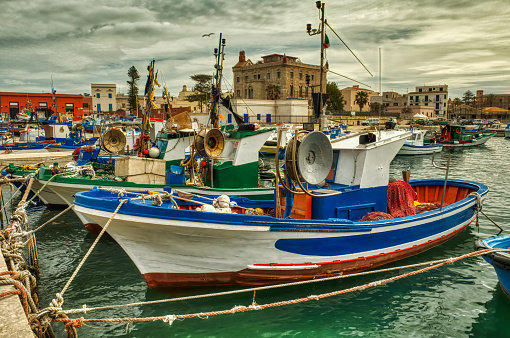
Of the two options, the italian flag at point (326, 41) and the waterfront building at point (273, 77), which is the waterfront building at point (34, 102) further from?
the italian flag at point (326, 41)

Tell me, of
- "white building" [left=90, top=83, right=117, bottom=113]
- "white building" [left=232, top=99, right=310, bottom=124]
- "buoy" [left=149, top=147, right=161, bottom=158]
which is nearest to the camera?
"buoy" [left=149, top=147, right=161, bottom=158]

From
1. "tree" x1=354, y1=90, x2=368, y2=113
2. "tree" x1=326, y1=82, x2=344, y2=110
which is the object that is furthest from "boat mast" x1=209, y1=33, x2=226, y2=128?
"tree" x1=354, y1=90, x2=368, y2=113

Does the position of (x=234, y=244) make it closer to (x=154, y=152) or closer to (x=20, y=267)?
(x=20, y=267)

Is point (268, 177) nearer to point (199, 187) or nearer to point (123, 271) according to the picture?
point (199, 187)

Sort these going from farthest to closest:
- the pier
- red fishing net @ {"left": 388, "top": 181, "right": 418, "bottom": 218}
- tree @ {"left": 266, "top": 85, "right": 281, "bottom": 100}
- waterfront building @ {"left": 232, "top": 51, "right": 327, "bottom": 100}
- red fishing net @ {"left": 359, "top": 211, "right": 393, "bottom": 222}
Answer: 1. waterfront building @ {"left": 232, "top": 51, "right": 327, "bottom": 100}
2. tree @ {"left": 266, "top": 85, "right": 281, "bottom": 100}
3. red fishing net @ {"left": 388, "top": 181, "right": 418, "bottom": 218}
4. red fishing net @ {"left": 359, "top": 211, "right": 393, "bottom": 222}
5. the pier

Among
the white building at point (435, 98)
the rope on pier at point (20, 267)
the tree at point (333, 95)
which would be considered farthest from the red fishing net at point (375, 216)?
the white building at point (435, 98)

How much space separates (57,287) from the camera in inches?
317

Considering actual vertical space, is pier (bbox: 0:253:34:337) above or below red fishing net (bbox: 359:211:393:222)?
below

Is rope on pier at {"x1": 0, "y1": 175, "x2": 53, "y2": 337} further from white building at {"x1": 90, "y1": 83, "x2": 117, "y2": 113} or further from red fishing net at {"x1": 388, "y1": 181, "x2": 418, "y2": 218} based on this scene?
white building at {"x1": 90, "y1": 83, "x2": 117, "y2": 113}

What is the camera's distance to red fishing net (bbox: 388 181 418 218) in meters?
9.05

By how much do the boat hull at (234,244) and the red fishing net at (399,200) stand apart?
3.16 feet

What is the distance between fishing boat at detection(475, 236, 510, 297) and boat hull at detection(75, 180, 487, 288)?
66.2 inches

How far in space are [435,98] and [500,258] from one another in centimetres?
11033

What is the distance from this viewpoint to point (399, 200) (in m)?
9.09
